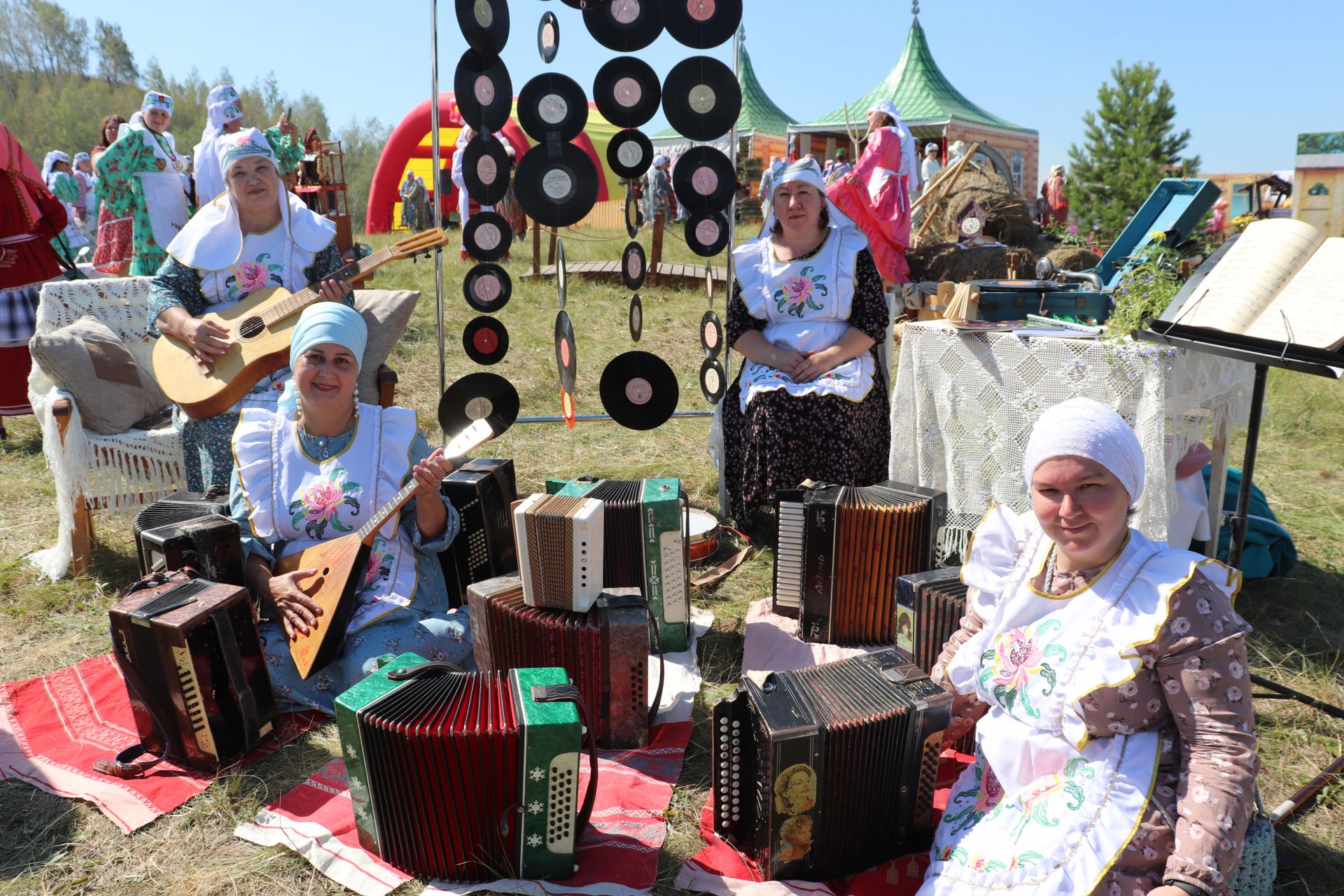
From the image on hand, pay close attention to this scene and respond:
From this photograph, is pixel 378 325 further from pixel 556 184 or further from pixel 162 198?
pixel 162 198

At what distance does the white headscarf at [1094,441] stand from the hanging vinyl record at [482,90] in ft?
11.6

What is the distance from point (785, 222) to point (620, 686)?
2.52 meters

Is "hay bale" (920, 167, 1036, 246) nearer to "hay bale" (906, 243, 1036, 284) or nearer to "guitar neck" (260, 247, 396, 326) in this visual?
"hay bale" (906, 243, 1036, 284)

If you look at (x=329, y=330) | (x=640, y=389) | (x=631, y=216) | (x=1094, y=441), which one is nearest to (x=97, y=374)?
(x=329, y=330)

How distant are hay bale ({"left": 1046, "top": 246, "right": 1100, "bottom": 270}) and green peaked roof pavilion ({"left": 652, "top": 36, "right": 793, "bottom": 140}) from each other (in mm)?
14792

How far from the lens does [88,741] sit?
3.08 metres

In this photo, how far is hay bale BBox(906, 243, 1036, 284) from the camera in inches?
429

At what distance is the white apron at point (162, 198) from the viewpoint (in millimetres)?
6875

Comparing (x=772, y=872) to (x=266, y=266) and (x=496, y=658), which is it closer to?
(x=496, y=658)

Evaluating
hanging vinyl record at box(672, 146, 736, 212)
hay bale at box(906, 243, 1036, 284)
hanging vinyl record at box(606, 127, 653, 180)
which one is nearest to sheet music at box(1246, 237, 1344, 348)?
hanging vinyl record at box(672, 146, 736, 212)

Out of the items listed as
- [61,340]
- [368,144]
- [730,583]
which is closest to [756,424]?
[730,583]

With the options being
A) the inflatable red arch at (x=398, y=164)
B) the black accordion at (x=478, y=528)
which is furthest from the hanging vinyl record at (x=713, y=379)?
the inflatable red arch at (x=398, y=164)

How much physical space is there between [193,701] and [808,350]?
301 centimetres

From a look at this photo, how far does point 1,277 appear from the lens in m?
5.92
